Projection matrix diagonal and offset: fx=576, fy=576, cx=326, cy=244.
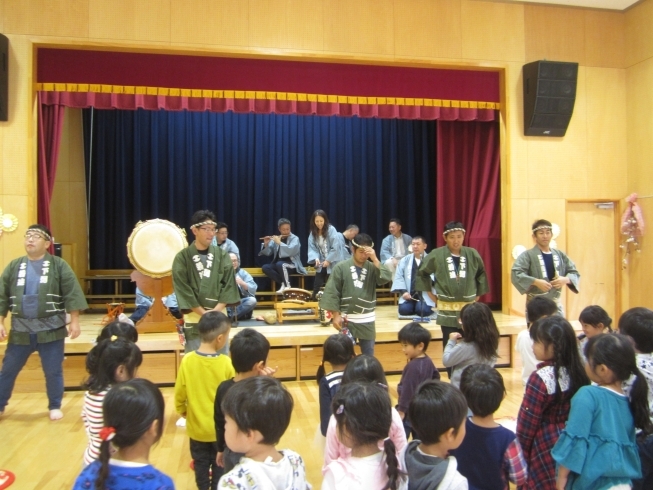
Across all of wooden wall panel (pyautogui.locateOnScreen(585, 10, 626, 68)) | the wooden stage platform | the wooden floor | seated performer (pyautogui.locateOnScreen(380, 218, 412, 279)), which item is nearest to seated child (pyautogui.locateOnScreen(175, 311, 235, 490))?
the wooden floor

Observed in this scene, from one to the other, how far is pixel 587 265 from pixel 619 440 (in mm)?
5445

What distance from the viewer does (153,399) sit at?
5.30 ft

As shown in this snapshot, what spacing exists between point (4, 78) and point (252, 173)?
4.36 meters

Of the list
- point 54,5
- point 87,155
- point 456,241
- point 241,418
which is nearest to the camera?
point 241,418

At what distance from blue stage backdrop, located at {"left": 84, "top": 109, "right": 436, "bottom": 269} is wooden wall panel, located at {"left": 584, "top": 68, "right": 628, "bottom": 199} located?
3.09 metres

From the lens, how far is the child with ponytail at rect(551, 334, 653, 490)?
1.95 meters

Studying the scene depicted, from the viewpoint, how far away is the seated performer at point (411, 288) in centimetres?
677

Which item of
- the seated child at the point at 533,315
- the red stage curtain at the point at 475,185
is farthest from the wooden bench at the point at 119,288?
the seated child at the point at 533,315

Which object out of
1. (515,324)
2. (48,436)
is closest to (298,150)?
(515,324)

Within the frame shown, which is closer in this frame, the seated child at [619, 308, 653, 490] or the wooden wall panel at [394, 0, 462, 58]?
the seated child at [619, 308, 653, 490]

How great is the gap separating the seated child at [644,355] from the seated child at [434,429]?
3.19 ft

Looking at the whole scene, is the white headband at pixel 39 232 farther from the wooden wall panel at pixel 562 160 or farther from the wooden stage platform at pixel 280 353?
the wooden wall panel at pixel 562 160

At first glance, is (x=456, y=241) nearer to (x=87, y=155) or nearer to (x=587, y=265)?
(x=587, y=265)

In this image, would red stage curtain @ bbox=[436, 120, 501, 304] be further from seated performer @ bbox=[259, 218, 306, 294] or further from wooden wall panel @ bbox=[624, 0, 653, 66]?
seated performer @ bbox=[259, 218, 306, 294]
